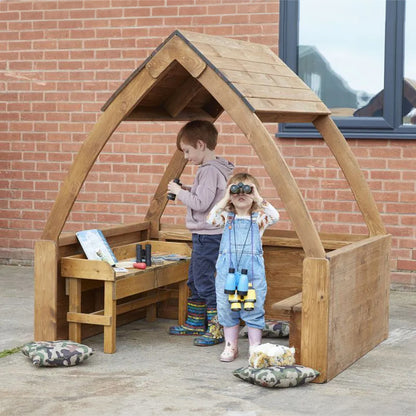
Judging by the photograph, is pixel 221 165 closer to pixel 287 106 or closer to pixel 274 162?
pixel 287 106

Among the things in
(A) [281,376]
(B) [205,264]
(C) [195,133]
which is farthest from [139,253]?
(A) [281,376]

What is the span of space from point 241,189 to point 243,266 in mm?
480

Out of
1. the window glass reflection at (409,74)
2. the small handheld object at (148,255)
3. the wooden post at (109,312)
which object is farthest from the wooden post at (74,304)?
the window glass reflection at (409,74)

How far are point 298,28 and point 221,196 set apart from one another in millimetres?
2937

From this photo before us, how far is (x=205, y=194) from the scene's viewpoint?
21.2 feet

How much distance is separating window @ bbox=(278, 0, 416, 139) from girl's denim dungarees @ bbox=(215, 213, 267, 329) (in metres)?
3.00

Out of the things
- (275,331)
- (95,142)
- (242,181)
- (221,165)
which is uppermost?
(95,142)

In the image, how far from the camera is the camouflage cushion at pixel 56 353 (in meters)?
5.70

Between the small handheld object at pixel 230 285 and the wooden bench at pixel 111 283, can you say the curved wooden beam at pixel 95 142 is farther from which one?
the small handheld object at pixel 230 285

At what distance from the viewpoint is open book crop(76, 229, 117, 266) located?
6.39 metres

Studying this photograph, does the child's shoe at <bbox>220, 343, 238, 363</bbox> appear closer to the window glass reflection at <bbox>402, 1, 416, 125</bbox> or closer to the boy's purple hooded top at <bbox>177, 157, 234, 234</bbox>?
the boy's purple hooded top at <bbox>177, 157, 234, 234</bbox>

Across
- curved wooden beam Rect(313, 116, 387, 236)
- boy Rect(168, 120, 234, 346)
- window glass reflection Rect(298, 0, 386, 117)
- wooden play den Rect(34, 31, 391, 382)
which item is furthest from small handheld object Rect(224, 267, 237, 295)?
window glass reflection Rect(298, 0, 386, 117)

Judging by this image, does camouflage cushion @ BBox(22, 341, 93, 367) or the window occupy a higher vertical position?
the window

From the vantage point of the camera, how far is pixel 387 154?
8.59 m
